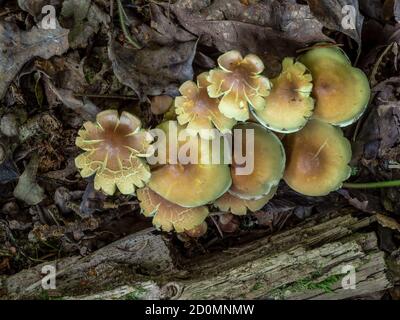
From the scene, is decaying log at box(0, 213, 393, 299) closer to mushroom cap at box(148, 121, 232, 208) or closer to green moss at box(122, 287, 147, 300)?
green moss at box(122, 287, 147, 300)

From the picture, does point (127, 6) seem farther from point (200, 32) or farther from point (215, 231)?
point (215, 231)

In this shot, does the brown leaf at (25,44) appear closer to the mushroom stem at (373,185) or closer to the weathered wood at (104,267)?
the weathered wood at (104,267)

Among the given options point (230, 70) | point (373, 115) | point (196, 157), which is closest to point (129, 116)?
point (196, 157)

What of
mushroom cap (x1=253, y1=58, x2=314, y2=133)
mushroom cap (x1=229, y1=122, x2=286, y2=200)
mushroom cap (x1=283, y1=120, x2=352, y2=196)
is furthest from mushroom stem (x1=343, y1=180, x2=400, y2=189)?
mushroom cap (x1=253, y1=58, x2=314, y2=133)

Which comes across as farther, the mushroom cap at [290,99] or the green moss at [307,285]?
the green moss at [307,285]

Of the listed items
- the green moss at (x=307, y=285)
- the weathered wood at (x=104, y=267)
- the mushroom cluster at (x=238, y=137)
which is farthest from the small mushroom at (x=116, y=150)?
the green moss at (x=307, y=285)

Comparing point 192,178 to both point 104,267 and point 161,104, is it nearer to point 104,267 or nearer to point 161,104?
point 161,104
